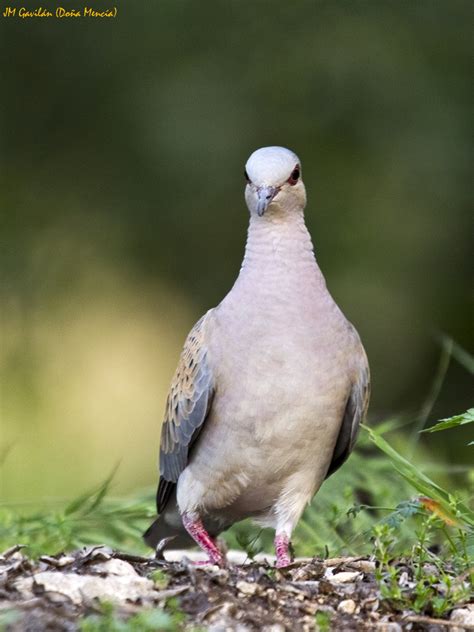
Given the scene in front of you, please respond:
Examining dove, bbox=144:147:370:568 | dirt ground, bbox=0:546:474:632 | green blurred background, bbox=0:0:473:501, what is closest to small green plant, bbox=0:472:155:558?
dove, bbox=144:147:370:568

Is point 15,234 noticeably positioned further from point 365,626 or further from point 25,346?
point 365,626

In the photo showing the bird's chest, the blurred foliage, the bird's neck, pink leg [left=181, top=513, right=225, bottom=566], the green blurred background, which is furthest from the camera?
the green blurred background

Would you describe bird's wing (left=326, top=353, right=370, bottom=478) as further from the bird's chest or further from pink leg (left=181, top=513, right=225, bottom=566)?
pink leg (left=181, top=513, right=225, bottom=566)

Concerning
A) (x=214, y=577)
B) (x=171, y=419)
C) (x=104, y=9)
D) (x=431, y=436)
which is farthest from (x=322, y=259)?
(x=214, y=577)

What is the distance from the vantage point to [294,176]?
4.90 metres

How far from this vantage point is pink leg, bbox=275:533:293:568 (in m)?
4.79

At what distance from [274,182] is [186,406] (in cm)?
97

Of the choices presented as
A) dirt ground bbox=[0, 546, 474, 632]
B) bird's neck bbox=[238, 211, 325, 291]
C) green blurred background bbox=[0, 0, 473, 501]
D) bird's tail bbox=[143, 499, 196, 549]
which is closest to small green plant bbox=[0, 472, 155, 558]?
bird's tail bbox=[143, 499, 196, 549]

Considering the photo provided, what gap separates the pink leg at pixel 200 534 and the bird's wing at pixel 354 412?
2.07ft

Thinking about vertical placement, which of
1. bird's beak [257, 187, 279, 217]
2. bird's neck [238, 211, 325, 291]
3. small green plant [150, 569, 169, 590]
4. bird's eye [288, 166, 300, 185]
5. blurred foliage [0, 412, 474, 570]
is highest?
bird's eye [288, 166, 300, 185]

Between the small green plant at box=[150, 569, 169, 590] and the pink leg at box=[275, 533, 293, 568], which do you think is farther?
the pink leg at box=[275, 533, 293, 568]

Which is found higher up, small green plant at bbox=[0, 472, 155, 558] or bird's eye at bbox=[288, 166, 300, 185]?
bird's eye at bbox=[288, 166, 300, 185]

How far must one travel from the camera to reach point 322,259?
28.9 feet

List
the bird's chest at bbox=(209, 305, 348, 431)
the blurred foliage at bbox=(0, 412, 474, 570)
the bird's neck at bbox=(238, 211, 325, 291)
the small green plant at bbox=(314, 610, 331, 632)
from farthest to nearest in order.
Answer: the blurred foliage at bbox=(0, 412, 474, 570), the bird's neck at bbox=(238, 211, 325, 291), the bird's chest at bbox=(209, 305, 348, 431), the small green plant at bbox=(314, 610, 331, 632)
